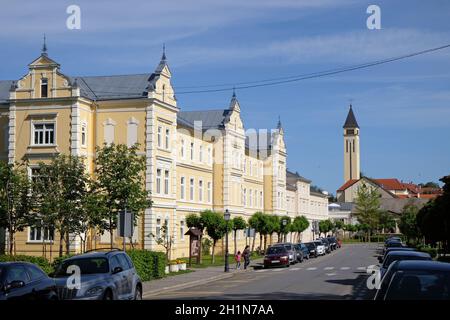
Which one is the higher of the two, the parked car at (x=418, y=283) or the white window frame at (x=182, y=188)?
the white window frame at (x=182, y=188)

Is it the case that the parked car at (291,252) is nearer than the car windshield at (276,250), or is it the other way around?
the car windshield at (276,250)

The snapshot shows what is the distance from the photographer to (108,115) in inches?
1937

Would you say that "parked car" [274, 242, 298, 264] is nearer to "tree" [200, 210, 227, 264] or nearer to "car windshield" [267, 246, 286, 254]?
"car windshield" [267, 246, 286, 254]

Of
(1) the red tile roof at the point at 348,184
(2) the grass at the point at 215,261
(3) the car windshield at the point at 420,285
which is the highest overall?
(1) the red tile roof at the point at 348,184

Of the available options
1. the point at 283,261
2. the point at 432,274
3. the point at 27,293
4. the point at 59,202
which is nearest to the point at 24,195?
the point at 59,202

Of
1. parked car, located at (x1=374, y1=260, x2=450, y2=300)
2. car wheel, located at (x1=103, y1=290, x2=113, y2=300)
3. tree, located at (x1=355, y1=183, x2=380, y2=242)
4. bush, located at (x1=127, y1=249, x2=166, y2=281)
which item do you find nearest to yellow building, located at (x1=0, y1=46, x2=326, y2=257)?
bush, located at (x1=127, y1=249, x2=166, y2=281)

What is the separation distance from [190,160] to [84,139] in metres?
13.3

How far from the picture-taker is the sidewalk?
2942 cm

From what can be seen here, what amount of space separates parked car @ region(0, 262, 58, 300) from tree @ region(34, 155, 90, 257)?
19902mm

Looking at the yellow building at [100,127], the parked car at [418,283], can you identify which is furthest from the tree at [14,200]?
the parked car at [418,283]

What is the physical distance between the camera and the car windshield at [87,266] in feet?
59.7

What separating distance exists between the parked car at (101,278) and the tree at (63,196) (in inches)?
654

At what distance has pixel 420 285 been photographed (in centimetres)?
1134

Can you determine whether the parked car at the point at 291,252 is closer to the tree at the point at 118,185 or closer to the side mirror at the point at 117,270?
the tree at the point at 118,185
